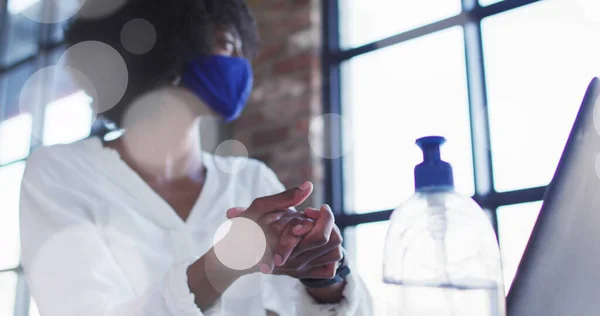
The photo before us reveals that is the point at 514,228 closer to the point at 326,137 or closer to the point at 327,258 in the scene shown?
the point at 326,137

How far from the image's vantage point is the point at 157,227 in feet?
3.60

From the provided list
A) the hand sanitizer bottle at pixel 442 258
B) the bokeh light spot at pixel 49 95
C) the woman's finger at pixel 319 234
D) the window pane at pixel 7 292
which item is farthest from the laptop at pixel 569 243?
the window pane at pixel 7 292

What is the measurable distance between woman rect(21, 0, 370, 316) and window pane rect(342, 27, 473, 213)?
1.35 feet

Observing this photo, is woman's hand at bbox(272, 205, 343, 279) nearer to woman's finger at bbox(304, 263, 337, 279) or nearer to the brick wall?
woman's finger at bbox(304, 263, 337, 279)

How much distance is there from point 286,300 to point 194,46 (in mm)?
554

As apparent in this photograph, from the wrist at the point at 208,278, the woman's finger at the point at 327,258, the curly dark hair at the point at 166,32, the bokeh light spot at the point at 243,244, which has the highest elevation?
the curly dark hair at the point at 166,32

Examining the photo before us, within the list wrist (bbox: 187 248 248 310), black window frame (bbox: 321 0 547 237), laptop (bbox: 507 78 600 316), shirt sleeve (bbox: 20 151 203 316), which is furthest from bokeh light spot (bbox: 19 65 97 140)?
laptop (bbox: 507 78 600 316)

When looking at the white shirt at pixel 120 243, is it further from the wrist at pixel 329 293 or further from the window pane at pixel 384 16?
the window pane at pixel 384 16

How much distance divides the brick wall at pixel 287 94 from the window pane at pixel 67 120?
1.13 meters

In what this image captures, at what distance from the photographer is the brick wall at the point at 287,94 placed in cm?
165

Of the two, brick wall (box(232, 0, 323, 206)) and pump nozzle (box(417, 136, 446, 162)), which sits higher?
brick wall (box(232, 0, 323, 206))

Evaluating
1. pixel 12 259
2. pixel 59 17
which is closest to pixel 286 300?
pixel 12 259

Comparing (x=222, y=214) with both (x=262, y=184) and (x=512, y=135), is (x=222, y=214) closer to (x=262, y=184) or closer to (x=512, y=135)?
(x=262, y=184)

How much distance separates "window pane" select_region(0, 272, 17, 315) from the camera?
2602 millimetres
